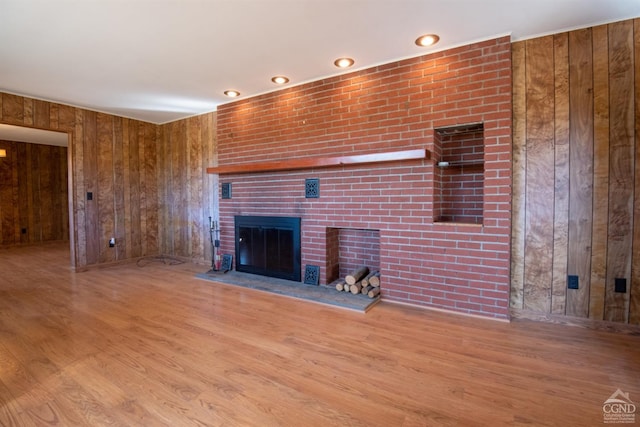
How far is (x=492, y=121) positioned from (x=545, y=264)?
1.28 m

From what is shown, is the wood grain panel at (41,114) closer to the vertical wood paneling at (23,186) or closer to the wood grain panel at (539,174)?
the vertical wood paneling at (23,186)

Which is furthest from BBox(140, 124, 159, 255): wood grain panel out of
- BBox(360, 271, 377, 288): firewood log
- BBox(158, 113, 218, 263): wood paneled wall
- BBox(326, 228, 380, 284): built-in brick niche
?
BBox(360, 271, 377, 288): firewood log

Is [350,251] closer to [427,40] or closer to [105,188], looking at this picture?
[427,40]

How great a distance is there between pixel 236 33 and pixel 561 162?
2.82 meters

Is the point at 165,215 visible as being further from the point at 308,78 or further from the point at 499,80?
the point at 499,80

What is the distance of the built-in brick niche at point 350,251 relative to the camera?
334cm

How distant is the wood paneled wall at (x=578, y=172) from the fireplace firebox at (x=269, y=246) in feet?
7.30

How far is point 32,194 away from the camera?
690 cm

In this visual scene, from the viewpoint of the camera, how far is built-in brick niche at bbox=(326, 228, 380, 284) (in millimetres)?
3340

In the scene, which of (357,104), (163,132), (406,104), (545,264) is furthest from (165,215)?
(545,264)

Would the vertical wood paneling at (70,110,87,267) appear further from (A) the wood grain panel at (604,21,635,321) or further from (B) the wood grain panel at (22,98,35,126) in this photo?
(A) the wood grain panel at (604,21,635,321)

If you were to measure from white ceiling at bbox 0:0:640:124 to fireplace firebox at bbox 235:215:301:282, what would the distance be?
65.7 inches

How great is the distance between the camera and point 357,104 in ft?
10.1

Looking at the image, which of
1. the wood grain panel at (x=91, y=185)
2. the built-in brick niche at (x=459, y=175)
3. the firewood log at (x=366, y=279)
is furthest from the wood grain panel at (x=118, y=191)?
the built-in brick niche at (x=459, y=175)
